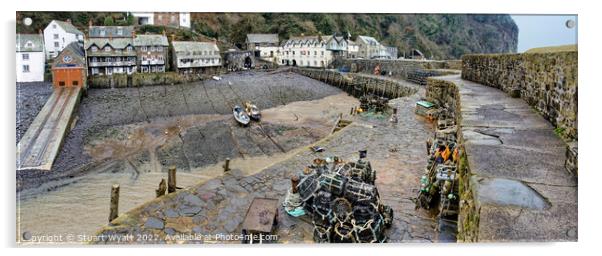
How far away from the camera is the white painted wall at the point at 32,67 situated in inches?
197

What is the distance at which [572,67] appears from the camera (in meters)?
4.26

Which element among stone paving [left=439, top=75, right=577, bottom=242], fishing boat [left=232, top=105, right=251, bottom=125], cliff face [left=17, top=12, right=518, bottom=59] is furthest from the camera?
fishing boat [left=232, top=105, right=251, bottom=125]

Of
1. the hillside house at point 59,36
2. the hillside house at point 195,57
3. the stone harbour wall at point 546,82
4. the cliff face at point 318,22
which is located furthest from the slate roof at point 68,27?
the stone harbour wall at point 546,82

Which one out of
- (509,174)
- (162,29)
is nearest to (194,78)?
(162,29)

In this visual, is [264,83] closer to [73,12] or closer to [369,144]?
[369,144]

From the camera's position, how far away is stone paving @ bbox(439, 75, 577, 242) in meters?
2.74

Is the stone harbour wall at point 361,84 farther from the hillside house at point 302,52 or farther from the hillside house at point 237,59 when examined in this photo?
the hillside house at point 237,59

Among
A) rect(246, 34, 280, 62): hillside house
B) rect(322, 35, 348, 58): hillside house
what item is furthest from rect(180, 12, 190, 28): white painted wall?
rect(322, 35, 348, 58): hillside house

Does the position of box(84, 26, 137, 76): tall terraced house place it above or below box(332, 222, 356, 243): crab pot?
above

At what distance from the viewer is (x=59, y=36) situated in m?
6.62

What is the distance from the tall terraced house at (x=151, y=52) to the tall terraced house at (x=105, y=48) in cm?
25

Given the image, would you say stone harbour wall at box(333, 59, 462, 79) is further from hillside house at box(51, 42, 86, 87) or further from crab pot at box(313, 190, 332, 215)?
crab pot at box(313, 190, 332, 215)

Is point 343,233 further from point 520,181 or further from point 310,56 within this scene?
point 310,56

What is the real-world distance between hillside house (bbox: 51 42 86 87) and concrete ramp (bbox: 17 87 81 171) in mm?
150
